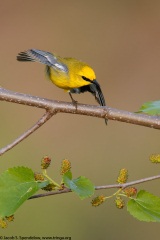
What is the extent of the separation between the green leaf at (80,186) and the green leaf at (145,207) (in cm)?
6

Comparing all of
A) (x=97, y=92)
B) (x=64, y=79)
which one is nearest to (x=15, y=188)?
(x=97, y=92)

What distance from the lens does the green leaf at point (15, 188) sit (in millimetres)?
578

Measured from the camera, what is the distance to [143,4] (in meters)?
3.26

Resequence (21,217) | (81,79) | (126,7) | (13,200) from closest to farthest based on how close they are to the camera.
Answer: (13,200)
(81,79)
(21,217)
(126,7)

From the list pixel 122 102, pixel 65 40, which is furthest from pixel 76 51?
pixel 122 102

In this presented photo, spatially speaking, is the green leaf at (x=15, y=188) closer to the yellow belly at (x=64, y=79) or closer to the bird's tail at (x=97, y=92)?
the bird's tail at (x=97, y=92)

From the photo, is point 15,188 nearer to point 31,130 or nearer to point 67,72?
point 31,130

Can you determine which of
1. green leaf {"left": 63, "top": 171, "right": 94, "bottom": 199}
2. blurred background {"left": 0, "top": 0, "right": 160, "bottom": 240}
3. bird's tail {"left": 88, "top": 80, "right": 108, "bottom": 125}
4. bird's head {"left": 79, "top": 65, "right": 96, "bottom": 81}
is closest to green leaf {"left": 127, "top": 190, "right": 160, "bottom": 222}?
green leaf {"left": 63, "top": 171, "right": 94, "bottom": 199}

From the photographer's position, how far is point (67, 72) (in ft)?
3.22

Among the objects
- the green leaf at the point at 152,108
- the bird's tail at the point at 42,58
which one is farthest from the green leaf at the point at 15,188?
the bird's tail at the point at 42,58

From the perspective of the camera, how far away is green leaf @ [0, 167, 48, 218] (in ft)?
1.90

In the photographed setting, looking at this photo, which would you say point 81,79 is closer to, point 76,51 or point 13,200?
point 13,200

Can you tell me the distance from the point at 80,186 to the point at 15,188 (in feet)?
0.21

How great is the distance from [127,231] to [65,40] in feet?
3.92
